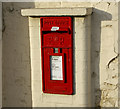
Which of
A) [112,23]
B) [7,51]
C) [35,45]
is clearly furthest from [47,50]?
[112,23]

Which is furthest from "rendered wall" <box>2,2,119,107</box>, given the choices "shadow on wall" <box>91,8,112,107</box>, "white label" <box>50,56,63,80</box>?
"white label" <box>50,56,63,80</box>

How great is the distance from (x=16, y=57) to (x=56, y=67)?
65 centimetres

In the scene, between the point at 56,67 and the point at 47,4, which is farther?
the point at 47,4

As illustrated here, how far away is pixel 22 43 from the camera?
3.67 meters

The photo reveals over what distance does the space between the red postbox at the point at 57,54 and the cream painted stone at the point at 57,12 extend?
75mm

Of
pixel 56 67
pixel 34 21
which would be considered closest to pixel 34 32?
pixel 34 21

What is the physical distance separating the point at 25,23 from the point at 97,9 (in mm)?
991

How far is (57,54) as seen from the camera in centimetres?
335

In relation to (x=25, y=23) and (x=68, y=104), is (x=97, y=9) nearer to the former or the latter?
(x=25, y=23)

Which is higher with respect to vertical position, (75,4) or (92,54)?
(75,4)

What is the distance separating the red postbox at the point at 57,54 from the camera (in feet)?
10.8

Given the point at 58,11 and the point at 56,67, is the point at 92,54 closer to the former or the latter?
the point at 56,67

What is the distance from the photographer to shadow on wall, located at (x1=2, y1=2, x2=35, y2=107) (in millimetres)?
3639

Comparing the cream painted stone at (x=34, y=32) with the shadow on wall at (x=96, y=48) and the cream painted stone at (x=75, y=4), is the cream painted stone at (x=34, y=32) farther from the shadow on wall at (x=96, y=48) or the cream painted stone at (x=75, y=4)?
the shadow on wall at (x=96, y=48)
